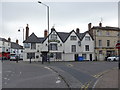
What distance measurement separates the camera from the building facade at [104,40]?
167 ft

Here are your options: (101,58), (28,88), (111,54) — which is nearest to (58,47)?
(101,58)

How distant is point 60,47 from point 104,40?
13395mm

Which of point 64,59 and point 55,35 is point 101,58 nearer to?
point 64,59

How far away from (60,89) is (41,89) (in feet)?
3.77

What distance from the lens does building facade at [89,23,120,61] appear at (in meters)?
50.8

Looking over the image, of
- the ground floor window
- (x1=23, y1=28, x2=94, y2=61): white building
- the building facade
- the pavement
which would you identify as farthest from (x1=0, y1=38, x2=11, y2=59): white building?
the pavement

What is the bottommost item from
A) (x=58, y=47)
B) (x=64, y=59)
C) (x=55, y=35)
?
(x=64, y=59)

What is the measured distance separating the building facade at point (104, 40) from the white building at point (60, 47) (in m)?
2.00

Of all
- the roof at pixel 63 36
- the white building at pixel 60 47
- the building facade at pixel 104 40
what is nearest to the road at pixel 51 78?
the white building at pixel 60 47

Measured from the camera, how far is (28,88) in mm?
10938

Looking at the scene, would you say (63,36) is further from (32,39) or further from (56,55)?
(32,39)

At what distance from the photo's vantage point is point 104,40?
2044 inches

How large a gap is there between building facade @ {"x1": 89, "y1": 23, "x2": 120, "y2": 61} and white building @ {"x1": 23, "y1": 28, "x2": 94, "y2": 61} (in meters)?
2.00

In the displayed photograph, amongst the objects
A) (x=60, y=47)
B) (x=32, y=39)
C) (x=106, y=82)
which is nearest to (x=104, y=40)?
(x=60, y=47)
